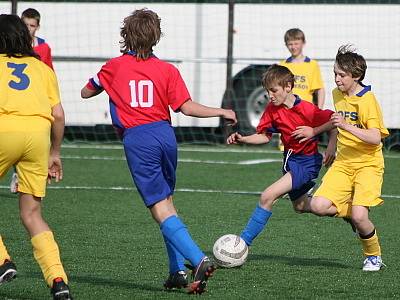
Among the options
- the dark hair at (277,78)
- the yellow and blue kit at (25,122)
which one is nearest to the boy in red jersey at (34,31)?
the dark hair at (277,78)

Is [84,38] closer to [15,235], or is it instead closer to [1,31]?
[15,235]

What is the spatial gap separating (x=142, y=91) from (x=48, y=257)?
45.7 inches

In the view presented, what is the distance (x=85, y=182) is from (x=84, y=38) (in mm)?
6032

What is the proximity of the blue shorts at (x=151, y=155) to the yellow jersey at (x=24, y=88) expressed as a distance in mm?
556

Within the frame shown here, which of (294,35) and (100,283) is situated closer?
(100,283)

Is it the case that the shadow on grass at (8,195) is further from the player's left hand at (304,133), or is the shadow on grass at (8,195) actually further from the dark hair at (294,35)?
the player's left hand at (304,133)

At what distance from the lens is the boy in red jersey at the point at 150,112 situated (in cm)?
640

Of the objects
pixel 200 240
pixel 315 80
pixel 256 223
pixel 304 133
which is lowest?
pixel 200 240

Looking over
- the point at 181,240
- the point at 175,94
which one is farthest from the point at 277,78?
the point at 181,240

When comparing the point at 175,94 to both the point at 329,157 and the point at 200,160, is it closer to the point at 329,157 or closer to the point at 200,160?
the point at 329,157

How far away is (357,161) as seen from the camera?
767 cm

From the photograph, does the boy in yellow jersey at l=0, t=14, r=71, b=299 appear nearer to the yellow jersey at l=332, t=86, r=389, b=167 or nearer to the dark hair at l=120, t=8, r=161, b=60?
the dark hair at l=120, t=8, r=161, b=60

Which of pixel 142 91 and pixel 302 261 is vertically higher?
pixel 142 91

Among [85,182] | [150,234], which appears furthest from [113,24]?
[150,234]
